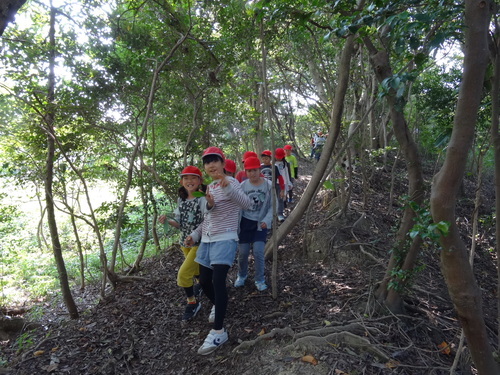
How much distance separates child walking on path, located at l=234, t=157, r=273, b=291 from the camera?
402 centimetres

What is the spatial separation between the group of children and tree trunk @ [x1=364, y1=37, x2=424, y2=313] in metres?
1.56

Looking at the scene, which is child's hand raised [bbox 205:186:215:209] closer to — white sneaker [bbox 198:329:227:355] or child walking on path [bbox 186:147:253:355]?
child walking on path [bbox 186:147:253:355]

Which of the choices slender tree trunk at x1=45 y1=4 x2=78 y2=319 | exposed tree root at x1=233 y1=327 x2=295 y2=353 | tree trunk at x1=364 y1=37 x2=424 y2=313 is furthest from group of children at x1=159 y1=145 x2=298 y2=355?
slender tree trunk at x1=45 y1=4 x2=78 y2=319

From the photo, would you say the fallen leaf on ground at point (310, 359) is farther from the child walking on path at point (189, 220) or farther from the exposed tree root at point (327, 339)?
the child walking on path at point (189, 220)

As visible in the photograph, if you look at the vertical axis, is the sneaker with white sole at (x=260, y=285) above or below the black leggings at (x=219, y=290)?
below

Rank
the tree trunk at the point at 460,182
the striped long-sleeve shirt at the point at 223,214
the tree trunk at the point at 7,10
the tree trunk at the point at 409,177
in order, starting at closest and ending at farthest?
the tree trunk at the point at 460,182 → the tree trunk at the point at 7,10 → the tree trunk at the point at 409,177 → the striped long-sleeve shirt at the point at 223,214

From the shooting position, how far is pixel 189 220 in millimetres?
3740

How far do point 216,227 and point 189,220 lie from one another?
692mm

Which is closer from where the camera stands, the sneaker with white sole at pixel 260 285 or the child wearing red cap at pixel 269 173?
the sneaker with white sole at pixel 260 285

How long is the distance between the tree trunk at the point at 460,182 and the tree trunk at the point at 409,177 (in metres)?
0.84

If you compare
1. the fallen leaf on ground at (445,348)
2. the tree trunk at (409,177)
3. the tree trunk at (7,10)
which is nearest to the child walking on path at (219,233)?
the tree trunk at (409,177)

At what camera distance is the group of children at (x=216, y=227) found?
10.1 ft

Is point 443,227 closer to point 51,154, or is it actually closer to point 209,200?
point 209,200

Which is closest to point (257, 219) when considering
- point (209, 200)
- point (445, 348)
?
point (209, 200)
